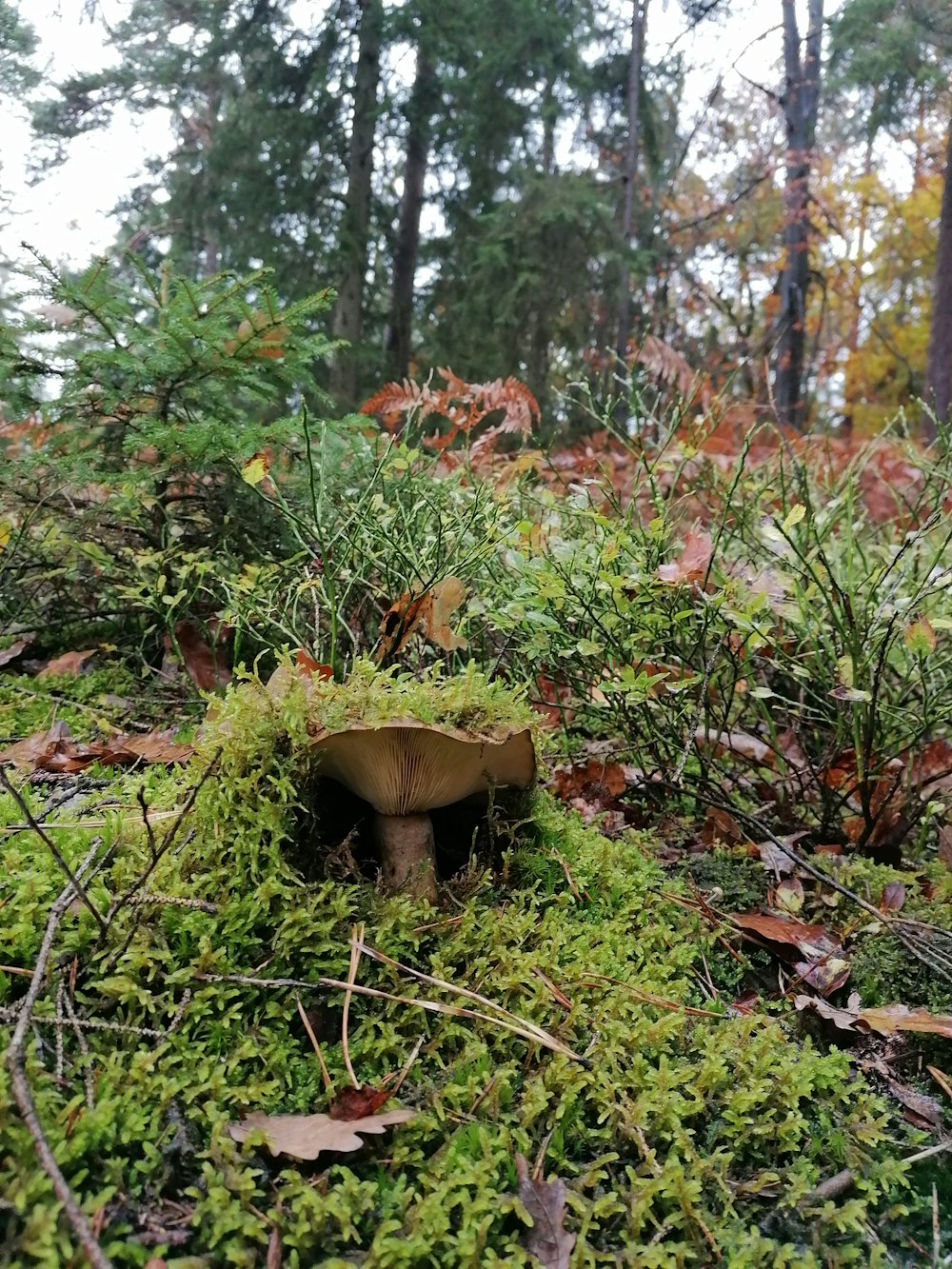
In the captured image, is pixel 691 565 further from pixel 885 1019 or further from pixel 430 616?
pixel 885 1019

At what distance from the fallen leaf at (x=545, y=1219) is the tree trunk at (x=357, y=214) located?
25.9ft

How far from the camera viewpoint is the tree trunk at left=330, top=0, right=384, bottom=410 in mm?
8281

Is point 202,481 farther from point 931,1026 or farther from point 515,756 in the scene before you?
point 931,1026

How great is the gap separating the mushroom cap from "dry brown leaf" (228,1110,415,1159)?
596 millimetres

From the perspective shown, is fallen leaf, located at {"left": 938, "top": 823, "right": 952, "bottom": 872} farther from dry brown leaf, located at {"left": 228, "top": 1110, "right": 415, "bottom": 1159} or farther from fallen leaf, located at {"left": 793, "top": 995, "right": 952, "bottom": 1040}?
dry brown leaf, located at {"left": 228, "top": 1110, "right": 415, "bottom": 1159}

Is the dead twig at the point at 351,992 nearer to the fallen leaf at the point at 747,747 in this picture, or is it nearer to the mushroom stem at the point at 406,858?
the mushroom stem at the point at 406,858

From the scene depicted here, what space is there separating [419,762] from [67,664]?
7.34ft

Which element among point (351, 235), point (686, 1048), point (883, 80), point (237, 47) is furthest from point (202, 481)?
point (883, 80)

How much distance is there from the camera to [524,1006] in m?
1.49

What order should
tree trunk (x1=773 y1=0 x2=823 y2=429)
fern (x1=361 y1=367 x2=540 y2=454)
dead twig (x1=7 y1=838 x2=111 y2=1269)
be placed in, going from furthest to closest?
tree trunk (x1=773 y1=0 x2=823 y2=429)
fern (x1=361 y1=367 x2=540 y2=454)
dead twig (x1=7 y1=838 x2=111 y2=1269)

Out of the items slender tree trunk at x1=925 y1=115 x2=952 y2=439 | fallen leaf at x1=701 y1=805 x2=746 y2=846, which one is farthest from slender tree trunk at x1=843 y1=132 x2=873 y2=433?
fallen leaf at x1=701 y1=805 x2=746 y2=846

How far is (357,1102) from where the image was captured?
125 centimetres

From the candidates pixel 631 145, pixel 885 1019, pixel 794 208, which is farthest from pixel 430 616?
pixel 794 208

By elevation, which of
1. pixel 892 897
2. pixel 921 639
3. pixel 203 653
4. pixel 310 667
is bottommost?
pixel 892 897
